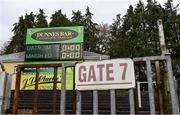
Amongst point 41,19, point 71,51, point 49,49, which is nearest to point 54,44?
point 49,49

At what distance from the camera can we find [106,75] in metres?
4.54

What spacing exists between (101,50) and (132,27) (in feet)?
33.2

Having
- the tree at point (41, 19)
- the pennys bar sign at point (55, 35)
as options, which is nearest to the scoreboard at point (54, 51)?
the pennys bar sign at point (55, 35)

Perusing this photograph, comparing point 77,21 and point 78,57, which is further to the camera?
point 77,21

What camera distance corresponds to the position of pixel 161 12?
28734 millimetres

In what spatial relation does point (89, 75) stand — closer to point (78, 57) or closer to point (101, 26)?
point (78, 57)

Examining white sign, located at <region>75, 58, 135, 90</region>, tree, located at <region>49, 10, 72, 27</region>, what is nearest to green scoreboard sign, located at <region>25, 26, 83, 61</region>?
white sign, located at <region>75, 58, 135, 90</region>

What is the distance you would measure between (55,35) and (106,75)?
16.0 m

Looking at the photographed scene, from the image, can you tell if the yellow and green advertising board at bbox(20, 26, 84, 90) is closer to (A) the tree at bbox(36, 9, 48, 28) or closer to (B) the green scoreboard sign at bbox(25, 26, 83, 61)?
(B) the green scoreboard sign at bbox(25, 26, 83, 61)

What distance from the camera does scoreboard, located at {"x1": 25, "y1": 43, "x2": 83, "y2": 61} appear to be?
739 inches

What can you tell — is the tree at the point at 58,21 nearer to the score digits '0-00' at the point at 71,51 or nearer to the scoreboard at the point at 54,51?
the scoreboard at the point at 54,51

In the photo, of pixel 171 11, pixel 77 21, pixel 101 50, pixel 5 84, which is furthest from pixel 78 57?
pixel 77 21

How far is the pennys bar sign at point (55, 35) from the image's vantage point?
19.7 meters

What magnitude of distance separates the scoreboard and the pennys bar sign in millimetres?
407
